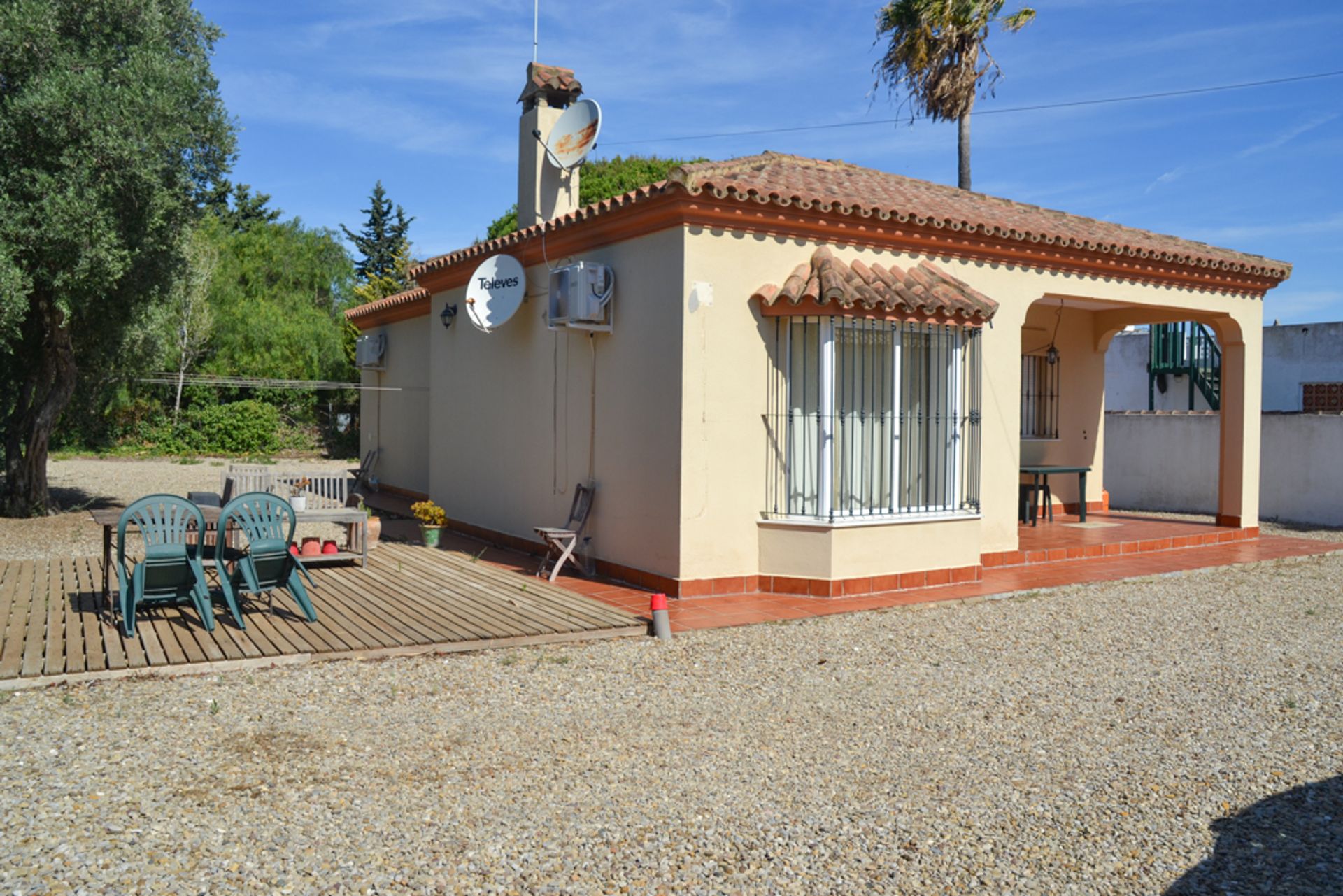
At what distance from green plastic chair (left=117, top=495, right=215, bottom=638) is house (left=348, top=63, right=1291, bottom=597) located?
353 cm

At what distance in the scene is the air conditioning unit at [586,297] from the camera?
8805 mm

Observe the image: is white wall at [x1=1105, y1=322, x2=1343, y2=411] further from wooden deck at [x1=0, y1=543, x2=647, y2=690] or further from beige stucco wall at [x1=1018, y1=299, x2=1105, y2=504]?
wooden deck at [x1=0, y1=543, x2=647, y2=690]

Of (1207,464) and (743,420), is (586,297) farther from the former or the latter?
(1207,464)

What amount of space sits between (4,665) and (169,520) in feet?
4.33

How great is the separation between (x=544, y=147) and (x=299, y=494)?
454 cm

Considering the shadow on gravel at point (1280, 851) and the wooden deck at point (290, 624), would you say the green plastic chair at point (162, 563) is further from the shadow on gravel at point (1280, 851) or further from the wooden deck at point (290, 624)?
the shadow on gravel at point (1280, 851)

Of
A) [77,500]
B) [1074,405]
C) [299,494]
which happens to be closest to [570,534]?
[299,494]

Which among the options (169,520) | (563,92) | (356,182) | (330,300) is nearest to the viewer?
(169,520)

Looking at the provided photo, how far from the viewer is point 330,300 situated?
35.2m

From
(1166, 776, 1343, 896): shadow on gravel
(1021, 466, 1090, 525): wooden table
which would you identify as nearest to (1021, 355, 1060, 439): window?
(1021, 466, 1090, 525): wooden table

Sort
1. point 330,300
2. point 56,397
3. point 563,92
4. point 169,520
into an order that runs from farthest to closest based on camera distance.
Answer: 1. point 330,300
2. point 56,397
3. point 563,92
4. point 169,520

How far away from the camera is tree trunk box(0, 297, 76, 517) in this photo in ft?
40.0

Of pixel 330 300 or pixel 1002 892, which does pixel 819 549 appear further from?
pixel 330 300

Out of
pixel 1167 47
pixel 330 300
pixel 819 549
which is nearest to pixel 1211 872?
pixel 819 549
